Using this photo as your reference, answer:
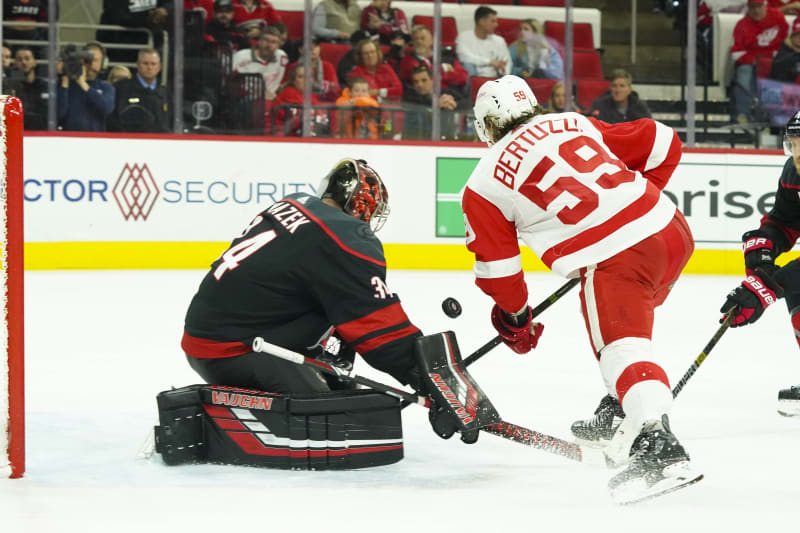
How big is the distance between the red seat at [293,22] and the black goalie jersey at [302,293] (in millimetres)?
5372

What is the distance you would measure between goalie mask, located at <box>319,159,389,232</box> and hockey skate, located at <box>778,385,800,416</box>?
1.50m

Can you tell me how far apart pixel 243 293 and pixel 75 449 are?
2.05ft

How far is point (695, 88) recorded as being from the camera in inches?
334

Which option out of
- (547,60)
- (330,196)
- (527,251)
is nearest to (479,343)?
(330,196)

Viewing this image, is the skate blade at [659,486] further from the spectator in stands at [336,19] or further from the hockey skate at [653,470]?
the spectator in stands at [336,19]

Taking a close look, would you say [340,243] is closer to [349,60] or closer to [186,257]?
[186,257]

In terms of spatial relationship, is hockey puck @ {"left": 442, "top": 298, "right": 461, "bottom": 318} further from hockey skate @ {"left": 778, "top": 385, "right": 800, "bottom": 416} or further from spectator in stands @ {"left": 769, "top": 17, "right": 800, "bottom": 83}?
spectator in stands @ {"left": 769, "top": 17, "right": 800, "bottom": 83}

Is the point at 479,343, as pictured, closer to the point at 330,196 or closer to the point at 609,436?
the point at 609,436

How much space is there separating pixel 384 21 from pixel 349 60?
432 millimetres

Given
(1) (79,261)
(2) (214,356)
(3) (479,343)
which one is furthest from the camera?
(1) (79,261)

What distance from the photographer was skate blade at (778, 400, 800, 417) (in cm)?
355

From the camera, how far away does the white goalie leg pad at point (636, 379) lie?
2.49 meters

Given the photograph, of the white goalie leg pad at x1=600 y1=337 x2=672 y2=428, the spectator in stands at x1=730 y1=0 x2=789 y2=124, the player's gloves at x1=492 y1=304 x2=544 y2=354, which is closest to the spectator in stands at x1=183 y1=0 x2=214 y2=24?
the spectator in stands at x1=730 y1=0 x2=789 y2=124

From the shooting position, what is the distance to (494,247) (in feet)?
8.93
